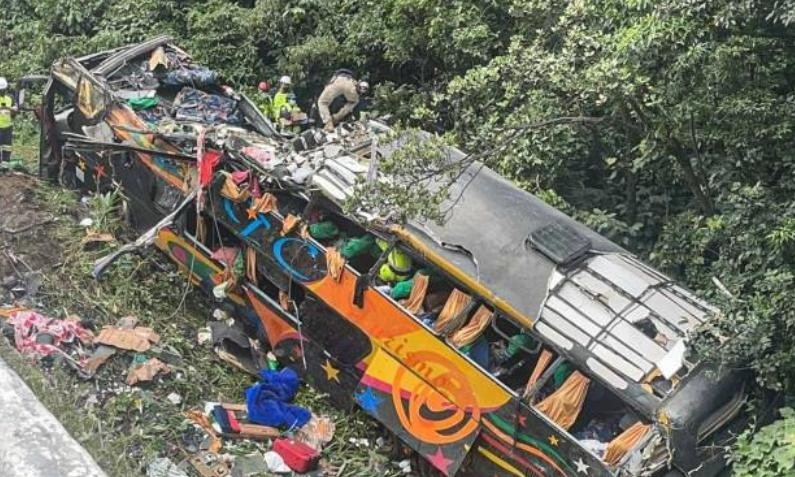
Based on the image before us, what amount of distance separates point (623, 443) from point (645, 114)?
10.6 feet

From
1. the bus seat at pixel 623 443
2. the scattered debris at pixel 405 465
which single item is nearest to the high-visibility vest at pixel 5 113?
the scattered debris at pixel 405 465

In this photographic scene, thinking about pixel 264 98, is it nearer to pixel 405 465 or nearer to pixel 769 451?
pixel 405 465

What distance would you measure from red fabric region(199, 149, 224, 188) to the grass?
1234 mm

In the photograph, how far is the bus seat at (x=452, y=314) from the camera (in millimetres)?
6391

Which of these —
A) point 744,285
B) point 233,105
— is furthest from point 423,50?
point 744,285

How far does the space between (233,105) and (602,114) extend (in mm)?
3887

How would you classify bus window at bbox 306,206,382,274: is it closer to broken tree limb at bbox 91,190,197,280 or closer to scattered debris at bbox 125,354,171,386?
broken tree limb at bbox 91,190,197,280

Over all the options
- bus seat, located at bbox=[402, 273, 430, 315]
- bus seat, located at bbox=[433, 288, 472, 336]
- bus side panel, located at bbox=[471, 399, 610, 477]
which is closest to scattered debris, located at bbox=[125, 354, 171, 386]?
bus seat, located at bbox=[402, 273, 430, 315]

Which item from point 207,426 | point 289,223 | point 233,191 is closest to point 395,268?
point 289,223

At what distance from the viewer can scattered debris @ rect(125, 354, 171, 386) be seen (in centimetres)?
724

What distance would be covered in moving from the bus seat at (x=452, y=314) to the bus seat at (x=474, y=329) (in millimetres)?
60

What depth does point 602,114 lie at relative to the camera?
Result: 29.0ft

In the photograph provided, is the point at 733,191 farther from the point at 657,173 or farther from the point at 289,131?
the point at 289,131

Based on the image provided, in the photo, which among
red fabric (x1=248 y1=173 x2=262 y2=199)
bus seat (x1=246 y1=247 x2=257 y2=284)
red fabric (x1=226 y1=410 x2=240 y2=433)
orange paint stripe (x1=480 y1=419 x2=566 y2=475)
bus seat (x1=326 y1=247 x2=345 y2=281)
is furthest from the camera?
bus seat (x1=246 y1=247 x2=257 y2=284)
